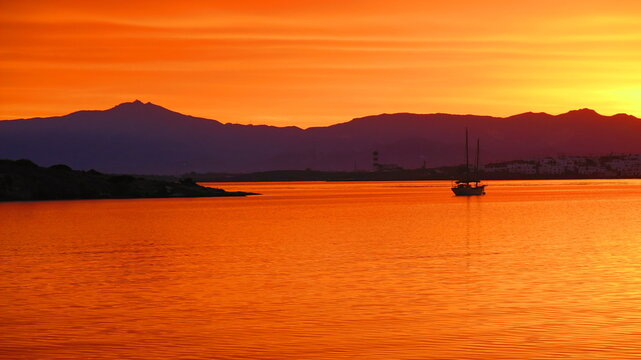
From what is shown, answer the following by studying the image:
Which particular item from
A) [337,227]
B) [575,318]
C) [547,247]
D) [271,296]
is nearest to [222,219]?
[337,227]

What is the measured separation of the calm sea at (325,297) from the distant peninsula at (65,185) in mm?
83228

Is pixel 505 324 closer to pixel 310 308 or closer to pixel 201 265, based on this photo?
→ pixel 310 308

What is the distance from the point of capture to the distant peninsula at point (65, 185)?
140 metres

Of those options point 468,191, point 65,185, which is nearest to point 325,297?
point 65,185

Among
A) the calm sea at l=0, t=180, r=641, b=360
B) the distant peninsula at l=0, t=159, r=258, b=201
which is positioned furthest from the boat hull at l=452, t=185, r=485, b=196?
the calm sea at l=0, t=180, r=641, b=360

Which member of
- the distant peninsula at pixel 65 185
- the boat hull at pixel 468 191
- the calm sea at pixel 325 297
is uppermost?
the distant peninsula at pixel 65 185

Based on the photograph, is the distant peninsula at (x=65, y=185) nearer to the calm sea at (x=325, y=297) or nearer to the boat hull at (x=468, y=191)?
the boat hull at (x=468, y=191)

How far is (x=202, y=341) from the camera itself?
22.0 meters

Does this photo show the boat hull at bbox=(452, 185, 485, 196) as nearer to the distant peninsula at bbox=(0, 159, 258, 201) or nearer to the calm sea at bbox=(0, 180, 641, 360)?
the distant peninsula at bbox=(0, 159, 258, 201)

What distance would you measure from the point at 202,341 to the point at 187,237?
40.8 metres

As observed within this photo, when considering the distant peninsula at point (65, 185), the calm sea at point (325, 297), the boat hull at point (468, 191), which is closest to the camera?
the calm sea at point (325, 297)

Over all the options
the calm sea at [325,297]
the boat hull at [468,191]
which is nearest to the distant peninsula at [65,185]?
the boat hull at [468,191]

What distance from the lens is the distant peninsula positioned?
5502 inches

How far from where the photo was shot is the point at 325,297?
97.2 feet
